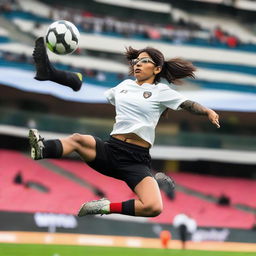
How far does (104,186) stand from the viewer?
101ft

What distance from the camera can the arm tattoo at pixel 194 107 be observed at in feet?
27.2

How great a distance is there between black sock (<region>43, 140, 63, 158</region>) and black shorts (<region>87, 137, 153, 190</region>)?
0.63 meters

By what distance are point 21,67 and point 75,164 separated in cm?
539

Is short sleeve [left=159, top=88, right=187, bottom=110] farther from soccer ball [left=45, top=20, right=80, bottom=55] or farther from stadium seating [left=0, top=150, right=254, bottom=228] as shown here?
stadium seating [left=0, top=150, right=254, bottom=228]

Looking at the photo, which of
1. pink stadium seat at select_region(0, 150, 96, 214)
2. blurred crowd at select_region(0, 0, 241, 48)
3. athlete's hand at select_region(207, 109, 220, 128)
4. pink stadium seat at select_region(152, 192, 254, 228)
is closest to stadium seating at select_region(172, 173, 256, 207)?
pink stadium seat at select_region(152, 192, 254, 228)

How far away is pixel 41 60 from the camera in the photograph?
27.4 feet

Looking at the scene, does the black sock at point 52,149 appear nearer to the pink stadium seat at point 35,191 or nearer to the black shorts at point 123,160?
the black shorts at point 123,160

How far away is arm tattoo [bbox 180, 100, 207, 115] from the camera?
27.2ft

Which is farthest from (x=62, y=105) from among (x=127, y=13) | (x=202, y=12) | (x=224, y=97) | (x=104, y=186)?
(x=202, y=12)

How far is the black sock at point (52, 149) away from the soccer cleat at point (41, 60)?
0.83 metres

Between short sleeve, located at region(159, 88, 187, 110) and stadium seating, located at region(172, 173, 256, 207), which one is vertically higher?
stadium seating, located at region(172, 173, 256, 207)

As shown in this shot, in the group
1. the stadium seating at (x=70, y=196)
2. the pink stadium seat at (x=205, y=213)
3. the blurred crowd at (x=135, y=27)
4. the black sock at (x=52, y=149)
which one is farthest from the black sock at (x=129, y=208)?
the blurred crowd at (x=135, y=27)

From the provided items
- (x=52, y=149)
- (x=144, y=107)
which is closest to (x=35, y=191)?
(x=144, y=107)

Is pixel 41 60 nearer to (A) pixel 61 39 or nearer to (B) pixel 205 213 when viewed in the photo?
(A) pixel 61 39
